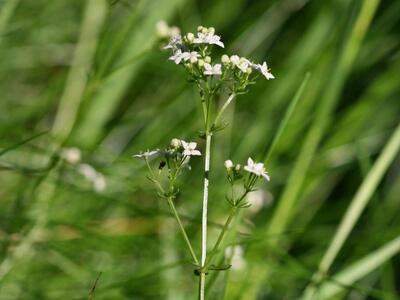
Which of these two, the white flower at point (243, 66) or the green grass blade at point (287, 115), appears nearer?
the white flower at point (243, 66)

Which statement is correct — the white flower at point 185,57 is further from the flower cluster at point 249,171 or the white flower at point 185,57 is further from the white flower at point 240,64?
the flower cluster at point 249,171

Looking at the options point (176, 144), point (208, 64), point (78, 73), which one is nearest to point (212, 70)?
point (208, 64)

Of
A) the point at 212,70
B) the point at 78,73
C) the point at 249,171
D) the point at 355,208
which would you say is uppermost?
the point at 78,73

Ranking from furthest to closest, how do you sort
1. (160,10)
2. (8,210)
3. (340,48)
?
(160,10) → (8,210) → (340,48)

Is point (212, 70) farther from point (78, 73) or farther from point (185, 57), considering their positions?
point (78, 73)

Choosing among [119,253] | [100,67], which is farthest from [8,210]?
[100,67]

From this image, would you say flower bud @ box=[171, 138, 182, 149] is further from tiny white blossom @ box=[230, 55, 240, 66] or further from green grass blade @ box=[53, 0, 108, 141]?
green grass blade @ box=[53, 0, 108, 141]

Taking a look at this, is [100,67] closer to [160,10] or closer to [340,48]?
[340,48]

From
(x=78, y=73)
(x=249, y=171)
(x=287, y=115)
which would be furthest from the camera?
(x=78, y=73)

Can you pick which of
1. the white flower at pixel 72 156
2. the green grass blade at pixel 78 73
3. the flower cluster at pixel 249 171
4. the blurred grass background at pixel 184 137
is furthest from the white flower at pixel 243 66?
the green grass blade at pixel 78 73
